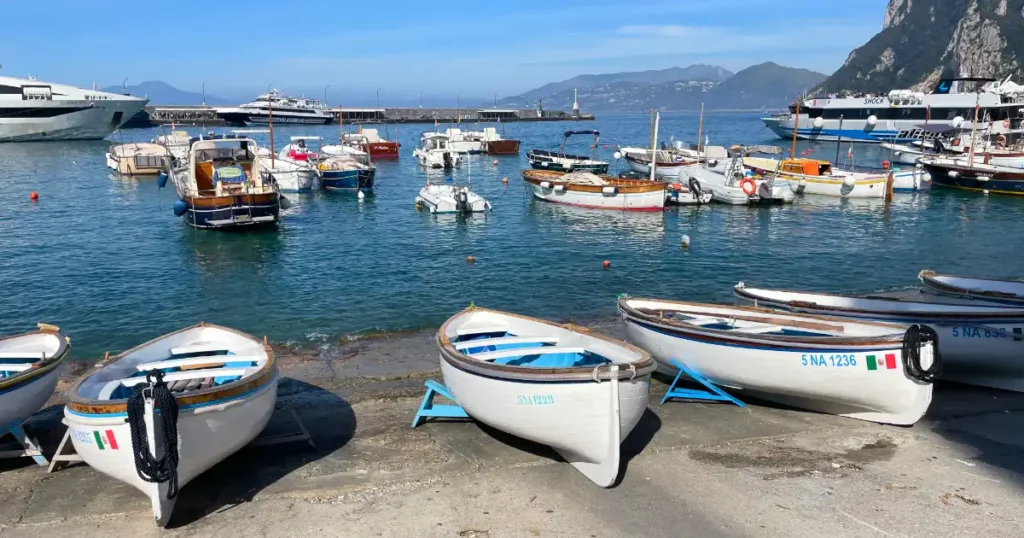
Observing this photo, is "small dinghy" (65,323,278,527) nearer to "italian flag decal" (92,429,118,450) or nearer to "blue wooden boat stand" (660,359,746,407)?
"italian flag decal" (92,429,118,450)

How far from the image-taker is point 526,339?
11.4m

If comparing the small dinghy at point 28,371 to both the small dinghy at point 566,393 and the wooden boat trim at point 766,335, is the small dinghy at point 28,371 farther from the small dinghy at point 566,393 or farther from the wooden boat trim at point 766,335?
the wooden boat trim at point 766,335

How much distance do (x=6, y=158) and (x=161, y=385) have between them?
75626 millimetres

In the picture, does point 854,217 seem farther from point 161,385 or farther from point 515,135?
point 515,135

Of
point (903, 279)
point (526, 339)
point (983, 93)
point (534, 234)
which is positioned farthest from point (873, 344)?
point (983, 93)

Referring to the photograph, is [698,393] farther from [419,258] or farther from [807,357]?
[419,258]

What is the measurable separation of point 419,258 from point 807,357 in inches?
732

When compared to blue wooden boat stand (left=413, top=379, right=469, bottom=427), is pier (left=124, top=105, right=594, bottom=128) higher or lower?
higher

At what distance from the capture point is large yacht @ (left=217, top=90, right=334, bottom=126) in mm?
126375

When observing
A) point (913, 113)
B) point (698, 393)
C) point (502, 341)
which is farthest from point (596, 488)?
point (913, 113)

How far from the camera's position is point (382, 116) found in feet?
485

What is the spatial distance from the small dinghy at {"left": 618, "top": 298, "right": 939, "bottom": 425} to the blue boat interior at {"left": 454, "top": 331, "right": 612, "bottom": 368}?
2.03 m

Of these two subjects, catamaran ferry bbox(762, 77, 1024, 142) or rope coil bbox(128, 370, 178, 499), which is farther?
catamaran ferry bbox(762, 77, 1024, 142)

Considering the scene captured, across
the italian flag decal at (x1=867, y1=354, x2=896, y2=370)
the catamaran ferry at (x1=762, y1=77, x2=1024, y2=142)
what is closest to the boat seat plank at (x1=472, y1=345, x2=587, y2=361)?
the italian flag decal at (x1=867, y1=354, x2=896, y2=370)
